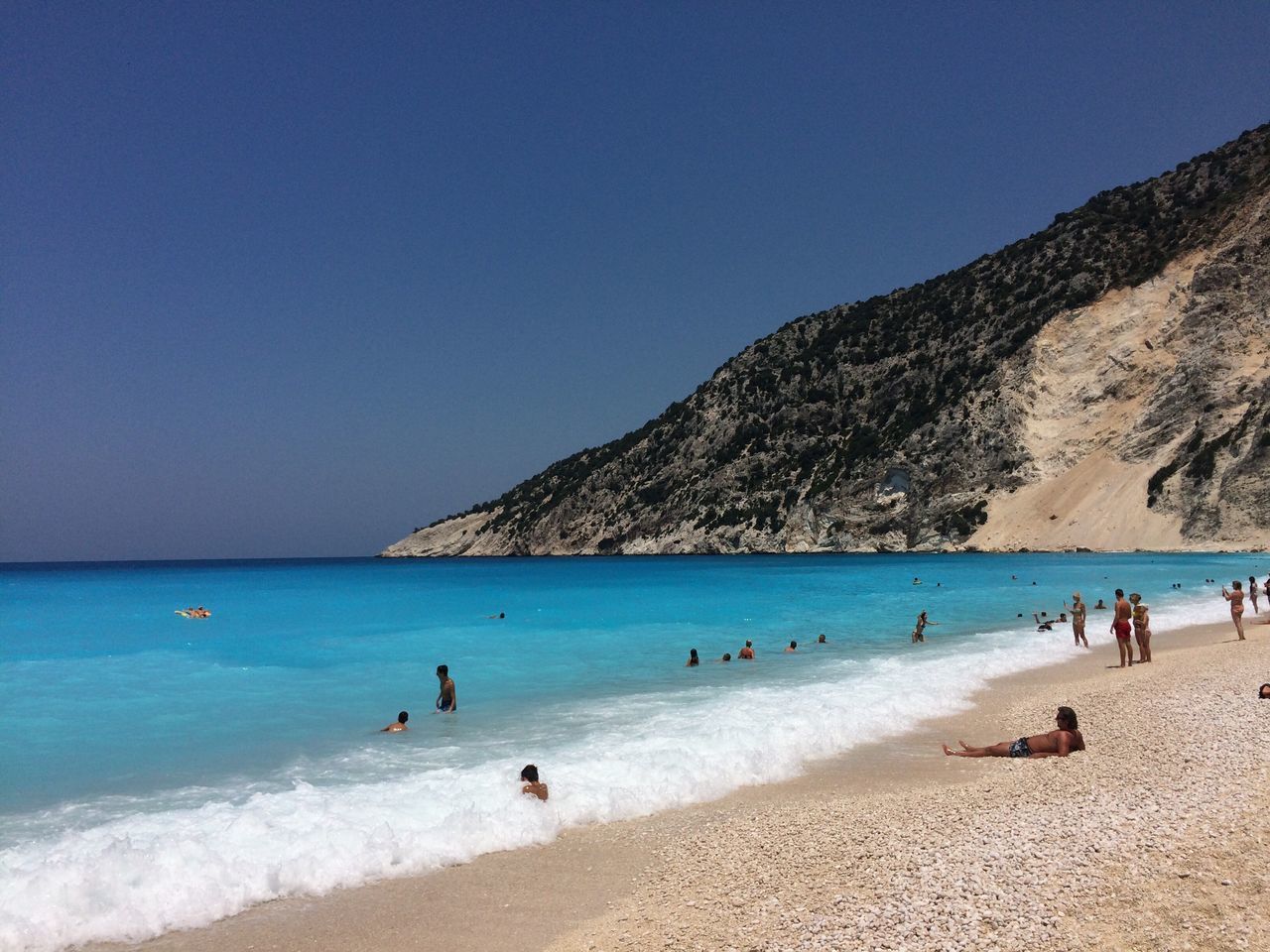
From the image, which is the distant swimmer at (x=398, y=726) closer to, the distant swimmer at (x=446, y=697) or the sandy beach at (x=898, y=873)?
the distant swimmer at (x=446, y=697)

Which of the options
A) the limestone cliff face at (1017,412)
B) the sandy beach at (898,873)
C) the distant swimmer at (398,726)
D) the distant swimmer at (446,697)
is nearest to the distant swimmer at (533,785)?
the sandy beach at (898,873)

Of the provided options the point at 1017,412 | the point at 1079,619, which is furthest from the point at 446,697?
the point at 1017,412

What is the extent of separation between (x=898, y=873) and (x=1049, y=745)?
4.97 m

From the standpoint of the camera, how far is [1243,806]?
20.7ft

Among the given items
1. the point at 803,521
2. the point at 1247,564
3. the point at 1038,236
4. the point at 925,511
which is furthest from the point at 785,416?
the point at 1247,564

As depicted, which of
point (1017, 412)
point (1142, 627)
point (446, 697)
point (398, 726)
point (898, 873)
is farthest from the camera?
point (1017, 412)

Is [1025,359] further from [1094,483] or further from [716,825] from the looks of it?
[716,825]

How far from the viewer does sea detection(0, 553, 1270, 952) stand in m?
7.24

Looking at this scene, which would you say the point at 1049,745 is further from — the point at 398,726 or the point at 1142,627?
the point at 398,726

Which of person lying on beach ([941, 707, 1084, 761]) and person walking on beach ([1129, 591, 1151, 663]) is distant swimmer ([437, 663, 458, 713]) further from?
person walking on beach ([1129, 591, 1151, 663])

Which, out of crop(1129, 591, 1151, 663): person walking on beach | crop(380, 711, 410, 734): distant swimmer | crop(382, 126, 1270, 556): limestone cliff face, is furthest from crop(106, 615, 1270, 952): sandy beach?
crop(382, 126, 1270, 556): limestone cliff face

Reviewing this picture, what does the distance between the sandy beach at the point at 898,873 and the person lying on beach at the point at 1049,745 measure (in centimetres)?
28

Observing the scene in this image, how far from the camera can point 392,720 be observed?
14789 mm

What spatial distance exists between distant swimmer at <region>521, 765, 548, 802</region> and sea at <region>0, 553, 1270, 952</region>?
0.25m
